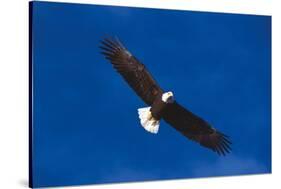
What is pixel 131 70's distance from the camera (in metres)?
5.26

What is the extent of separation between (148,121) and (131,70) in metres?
0.44

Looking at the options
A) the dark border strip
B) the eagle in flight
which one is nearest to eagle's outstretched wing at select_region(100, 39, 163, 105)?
the eagle in flight

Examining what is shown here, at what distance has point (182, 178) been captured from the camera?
548 cm

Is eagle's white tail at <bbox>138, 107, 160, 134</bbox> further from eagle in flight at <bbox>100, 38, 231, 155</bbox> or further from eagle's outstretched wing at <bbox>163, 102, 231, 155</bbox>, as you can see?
eagle's outstretched wing at <bbox>163, 102, 231, 155</bbox>

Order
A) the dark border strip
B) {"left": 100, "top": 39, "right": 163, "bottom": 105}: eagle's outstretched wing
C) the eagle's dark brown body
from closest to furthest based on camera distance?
the dark border strip
{"left": 100, "top": 39, "right": 163, "bottom": 105}: eagle's outstretched wing
the eagle's dark brown body

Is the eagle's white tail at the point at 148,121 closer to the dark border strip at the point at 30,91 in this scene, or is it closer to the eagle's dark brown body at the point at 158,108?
the eagle's dark brown body at the point at 158,108

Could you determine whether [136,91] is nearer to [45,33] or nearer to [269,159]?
[45,33]

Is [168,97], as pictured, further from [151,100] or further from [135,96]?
[135,96]

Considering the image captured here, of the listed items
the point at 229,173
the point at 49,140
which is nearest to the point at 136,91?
the point at 49,140

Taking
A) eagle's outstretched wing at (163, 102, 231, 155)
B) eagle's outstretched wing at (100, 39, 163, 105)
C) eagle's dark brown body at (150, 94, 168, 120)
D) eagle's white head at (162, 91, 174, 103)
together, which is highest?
eagle's outstretched wing at (100, 39, 163, 105)

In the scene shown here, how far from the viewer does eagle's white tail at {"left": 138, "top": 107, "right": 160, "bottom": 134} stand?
5.27 metres

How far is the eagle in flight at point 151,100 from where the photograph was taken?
5.21 metres

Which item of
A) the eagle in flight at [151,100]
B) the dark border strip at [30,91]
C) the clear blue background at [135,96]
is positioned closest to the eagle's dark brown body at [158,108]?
the eagle in flight at [151,100]

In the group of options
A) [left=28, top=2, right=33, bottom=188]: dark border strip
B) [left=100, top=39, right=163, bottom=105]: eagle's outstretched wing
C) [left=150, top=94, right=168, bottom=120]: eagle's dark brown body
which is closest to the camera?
[left=28, top=2, right=33, bottom=188]: dark border strip
